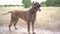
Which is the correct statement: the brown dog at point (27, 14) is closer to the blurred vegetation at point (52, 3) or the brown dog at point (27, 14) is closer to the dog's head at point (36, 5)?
the dog's head at point (36, 5)

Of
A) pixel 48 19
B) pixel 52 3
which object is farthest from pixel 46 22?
pixel 52 3

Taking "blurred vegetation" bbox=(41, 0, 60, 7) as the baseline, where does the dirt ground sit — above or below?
below

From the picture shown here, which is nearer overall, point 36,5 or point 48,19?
point 36,5

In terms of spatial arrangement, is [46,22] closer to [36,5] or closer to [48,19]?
[48,19]

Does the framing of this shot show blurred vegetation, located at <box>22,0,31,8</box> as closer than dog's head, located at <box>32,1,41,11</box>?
No

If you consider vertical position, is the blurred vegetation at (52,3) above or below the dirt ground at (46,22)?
above

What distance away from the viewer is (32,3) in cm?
129

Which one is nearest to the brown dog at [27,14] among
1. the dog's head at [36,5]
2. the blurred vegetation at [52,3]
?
the dog's head at [36,5]

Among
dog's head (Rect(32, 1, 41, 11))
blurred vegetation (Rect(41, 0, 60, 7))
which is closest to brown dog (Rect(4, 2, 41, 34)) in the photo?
dog's head (Rect(32, 1, 41, 11))

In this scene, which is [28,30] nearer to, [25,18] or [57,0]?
[25,18]

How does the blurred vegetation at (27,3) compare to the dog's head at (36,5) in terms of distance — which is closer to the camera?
the dog's head at (36,5)

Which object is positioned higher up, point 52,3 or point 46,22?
point 52,3

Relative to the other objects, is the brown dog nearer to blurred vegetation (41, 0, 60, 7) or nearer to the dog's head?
the dog's head

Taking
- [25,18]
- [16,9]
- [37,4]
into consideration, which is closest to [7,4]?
[16,9]
